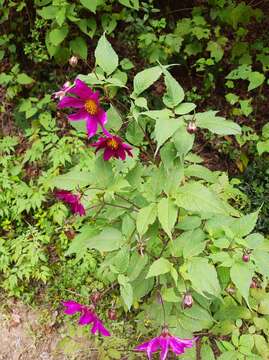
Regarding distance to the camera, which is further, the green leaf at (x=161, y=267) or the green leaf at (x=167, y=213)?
the green leaf at (x=161, y=267)

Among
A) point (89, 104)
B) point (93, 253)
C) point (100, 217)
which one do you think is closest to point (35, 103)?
point (93, 253)

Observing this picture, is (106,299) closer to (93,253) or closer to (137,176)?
(93,253)

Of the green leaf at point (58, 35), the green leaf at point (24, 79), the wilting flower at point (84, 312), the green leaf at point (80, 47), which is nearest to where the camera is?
the wilting flower at point (84, 312)

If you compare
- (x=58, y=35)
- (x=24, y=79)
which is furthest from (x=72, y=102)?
(x=24, y=79)

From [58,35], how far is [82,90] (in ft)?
7.79

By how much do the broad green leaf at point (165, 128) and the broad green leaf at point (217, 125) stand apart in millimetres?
120

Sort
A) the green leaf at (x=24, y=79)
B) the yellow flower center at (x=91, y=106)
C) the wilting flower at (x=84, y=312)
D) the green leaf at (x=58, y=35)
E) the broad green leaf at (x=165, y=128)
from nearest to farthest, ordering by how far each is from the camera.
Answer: the broad green leaf at (x=165, y=128) < the yellow flower center at (x=91, y=106) < the wilting flower at (x=84, y=312) < the green leaf at (x=58, y=35) < the green leaf at (x=24, y=79)

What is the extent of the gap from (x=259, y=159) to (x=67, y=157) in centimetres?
159

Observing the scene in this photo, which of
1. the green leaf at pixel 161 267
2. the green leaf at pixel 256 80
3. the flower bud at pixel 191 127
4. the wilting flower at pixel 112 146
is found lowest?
the green leaf at pixel 256 80

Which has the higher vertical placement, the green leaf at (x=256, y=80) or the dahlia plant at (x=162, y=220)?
the dahlia plant at (x=162, y=220)

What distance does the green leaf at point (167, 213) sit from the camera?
1.60 m

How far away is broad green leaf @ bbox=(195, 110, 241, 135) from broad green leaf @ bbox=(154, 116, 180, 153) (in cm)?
12

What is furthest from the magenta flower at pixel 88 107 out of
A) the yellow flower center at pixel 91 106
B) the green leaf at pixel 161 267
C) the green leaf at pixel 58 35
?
the green leaf at pixel 58 35

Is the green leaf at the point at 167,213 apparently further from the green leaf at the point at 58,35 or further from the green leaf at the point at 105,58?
the green leaf at the point at 58,35
